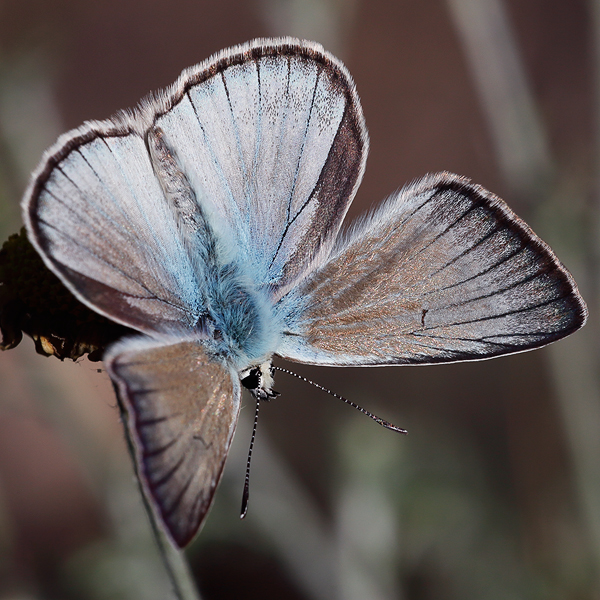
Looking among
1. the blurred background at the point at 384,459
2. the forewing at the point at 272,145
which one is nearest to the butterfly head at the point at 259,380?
the forewing at the point at 272,145

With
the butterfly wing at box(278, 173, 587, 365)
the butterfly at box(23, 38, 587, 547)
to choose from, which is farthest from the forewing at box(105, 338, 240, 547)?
the butterfly wing at box(278, 173, 587, 365)

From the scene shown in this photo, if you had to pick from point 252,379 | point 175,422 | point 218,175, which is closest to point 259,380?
point 252,379

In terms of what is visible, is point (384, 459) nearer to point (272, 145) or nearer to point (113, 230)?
point (272, 145)

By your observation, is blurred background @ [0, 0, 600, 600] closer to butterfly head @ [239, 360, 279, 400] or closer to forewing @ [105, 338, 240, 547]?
butterfly head @ [239, 360, 279, 400]

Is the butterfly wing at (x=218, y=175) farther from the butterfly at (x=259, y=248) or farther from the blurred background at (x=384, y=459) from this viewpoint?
the blurred background at (x=384, y=459)

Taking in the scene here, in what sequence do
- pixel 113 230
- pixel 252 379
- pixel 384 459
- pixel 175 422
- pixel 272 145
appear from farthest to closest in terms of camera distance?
pixel 384 459, pixel 272 145, pixel 252 379, pixel 113 230, pixel 175 422

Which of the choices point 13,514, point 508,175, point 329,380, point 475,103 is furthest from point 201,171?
point 475,103
